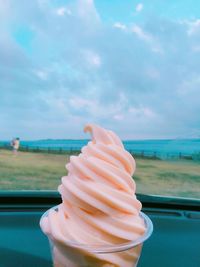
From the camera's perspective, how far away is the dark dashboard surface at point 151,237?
111 cm

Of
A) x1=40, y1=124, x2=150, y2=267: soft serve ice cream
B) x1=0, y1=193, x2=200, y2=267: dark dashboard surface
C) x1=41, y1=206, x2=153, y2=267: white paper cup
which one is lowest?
x1=0, y1=193, x2=200, y2=267: dark dashboard surface

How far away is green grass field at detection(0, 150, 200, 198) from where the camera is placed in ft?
5.45

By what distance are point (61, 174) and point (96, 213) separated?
34.6 inches

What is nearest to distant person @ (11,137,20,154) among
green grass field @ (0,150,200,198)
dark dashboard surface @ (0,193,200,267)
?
green grass field @ (0,150,200,198)

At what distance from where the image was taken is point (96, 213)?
0.82 m

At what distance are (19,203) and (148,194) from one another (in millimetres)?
527

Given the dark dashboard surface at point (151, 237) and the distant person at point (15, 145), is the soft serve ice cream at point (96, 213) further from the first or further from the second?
the distant person at point (15, 145)

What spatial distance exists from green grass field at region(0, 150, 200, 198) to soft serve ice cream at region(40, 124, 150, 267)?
69cm

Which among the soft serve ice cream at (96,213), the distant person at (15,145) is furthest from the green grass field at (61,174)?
the soft serve ice cream at (96,213)

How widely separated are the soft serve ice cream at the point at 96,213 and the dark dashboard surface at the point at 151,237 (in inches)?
12.3

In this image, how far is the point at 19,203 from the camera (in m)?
1.53

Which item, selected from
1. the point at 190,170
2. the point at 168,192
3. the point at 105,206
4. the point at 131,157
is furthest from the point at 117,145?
the point at 190,170

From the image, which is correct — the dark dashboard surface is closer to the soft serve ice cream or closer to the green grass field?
the green grass field

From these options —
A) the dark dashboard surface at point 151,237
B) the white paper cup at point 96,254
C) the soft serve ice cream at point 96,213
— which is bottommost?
the dark dashboard surface at point 151,237
